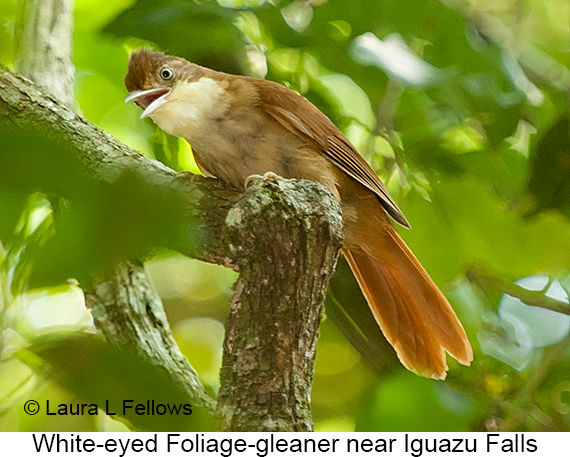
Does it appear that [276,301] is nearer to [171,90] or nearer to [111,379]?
[111,379]

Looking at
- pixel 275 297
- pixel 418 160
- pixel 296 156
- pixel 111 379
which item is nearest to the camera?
pixel 111 379

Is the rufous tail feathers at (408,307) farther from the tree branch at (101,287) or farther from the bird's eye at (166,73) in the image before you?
the bird's eye at (166,73)

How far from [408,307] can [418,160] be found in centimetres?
40

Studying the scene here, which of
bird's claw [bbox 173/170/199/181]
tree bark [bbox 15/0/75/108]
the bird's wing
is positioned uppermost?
tree bark [bbox 15/0/75/108]

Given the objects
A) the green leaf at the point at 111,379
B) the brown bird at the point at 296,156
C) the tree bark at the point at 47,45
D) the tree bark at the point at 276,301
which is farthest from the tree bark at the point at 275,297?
the tree bark at the point at 47,45

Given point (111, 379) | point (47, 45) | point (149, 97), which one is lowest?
point (111, 379)

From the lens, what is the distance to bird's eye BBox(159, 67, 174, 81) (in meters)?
1.72

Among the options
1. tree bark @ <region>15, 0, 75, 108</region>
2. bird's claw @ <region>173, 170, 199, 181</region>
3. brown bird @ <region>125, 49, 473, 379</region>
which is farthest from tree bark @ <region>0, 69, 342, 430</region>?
tree bark @ <region>15, 0, 75, 108</region>

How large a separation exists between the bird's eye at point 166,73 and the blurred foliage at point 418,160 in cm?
9

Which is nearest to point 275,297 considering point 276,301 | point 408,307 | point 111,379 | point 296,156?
point 276,301

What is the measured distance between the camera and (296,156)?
5.53 ft

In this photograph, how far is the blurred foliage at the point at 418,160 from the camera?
1646mm

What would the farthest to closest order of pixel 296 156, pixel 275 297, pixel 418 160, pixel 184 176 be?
pixel 418 160 → pixel 296 156 → pixel 184 176 → pixel 275 297

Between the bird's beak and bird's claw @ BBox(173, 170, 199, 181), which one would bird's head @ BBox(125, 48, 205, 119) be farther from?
bird's claw @ BBox(173, 170, 199, 181)
